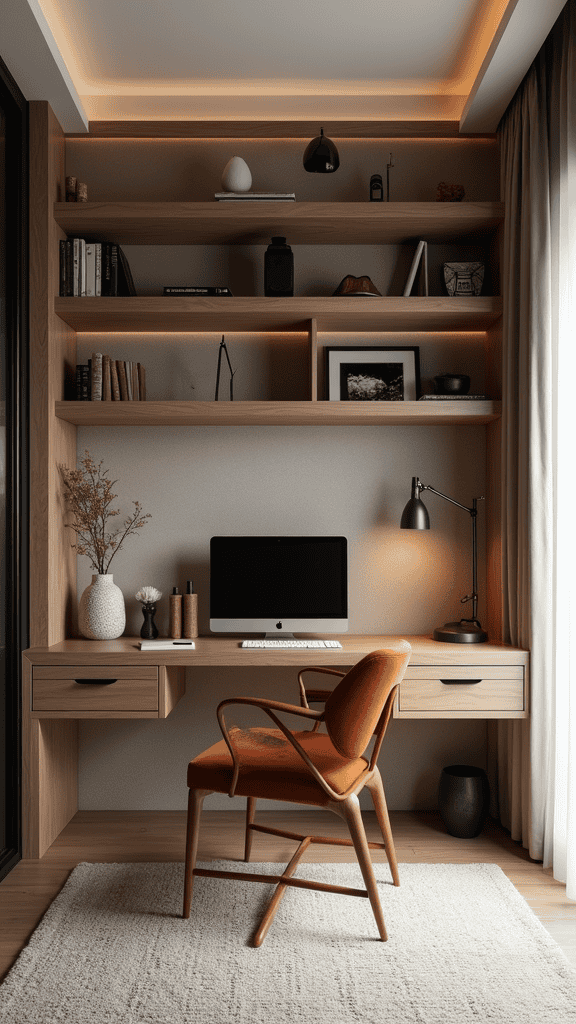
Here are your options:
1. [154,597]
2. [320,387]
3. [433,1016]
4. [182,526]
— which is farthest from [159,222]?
[433,1016]

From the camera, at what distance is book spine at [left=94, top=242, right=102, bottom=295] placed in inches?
127

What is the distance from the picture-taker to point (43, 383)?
307cm

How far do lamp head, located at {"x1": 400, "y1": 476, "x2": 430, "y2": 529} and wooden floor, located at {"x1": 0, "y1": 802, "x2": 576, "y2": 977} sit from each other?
1.24 meters

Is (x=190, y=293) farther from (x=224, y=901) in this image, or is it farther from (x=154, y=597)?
(x=224, y=901)

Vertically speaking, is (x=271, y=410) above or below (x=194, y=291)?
below

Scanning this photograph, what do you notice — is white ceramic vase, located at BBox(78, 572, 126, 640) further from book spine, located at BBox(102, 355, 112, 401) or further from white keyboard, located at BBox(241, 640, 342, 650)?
book spine, located at BBox(102, 355, 112, 401)

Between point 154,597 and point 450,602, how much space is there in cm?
130

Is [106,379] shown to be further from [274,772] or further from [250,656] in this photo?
[274,772]

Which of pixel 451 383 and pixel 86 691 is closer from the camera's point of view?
pixel 86 691

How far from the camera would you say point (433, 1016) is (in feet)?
6.27

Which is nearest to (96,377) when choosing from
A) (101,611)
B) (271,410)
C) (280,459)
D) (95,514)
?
(95,514)

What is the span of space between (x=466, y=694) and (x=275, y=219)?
2.01m

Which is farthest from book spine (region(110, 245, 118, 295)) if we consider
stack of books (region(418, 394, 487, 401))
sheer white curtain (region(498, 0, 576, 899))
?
sheer white curtain (region(498, 0, 576, 899))

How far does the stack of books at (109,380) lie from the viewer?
321cm
